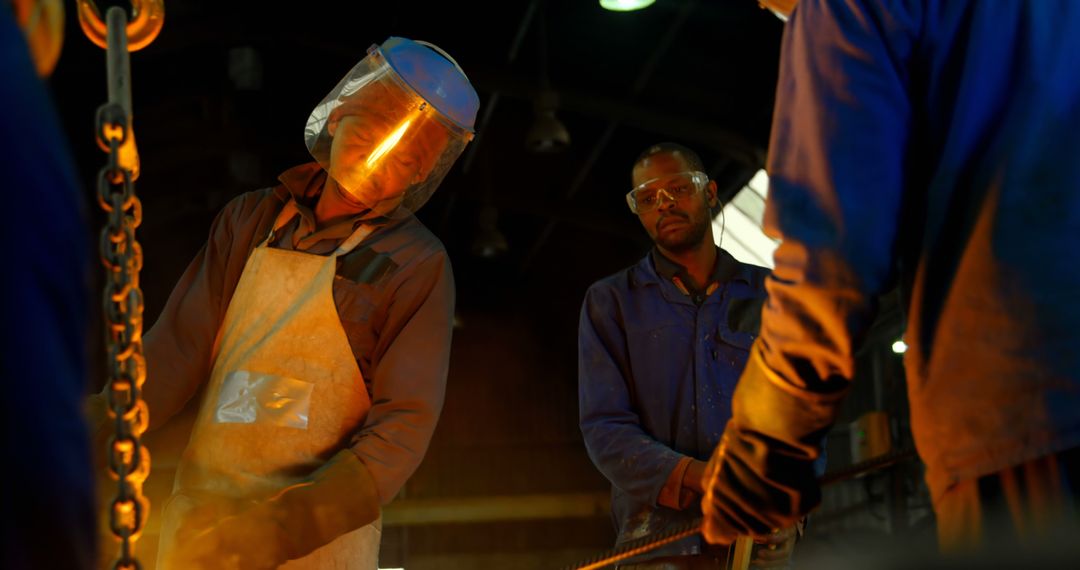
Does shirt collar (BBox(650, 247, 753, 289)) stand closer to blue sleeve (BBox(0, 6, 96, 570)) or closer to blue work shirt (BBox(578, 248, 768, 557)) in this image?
blue work shirt (BBox(578, 248, 768, 557))

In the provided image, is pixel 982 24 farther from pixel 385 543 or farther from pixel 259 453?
pixel 385 543

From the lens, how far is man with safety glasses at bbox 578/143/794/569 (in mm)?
3527

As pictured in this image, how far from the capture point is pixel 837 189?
82.4 inches

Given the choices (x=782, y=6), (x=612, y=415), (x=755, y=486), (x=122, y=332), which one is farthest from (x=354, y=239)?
(x=122, y=332)

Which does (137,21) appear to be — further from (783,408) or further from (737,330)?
(737,330)

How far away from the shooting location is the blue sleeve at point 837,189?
6.84 feet

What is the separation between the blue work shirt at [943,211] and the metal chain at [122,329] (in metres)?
1.08

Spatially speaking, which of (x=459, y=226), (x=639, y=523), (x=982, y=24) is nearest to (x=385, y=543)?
(x=459, y=226)

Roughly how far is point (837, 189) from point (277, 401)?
172 cm

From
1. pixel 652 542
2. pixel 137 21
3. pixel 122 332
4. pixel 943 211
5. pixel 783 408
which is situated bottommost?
pixel 652 542

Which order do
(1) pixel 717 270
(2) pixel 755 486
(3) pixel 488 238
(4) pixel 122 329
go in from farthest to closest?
(3) pixel 488 238
(1) pixel 717 270
(2) pixel 755 486
(4) pixel 122 329

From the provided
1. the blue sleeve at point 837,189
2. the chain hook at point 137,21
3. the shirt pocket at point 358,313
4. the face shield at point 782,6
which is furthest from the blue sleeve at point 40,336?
the shirt pocket at point 358,313

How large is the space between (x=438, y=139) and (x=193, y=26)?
953cm

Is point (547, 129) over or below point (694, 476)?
over
